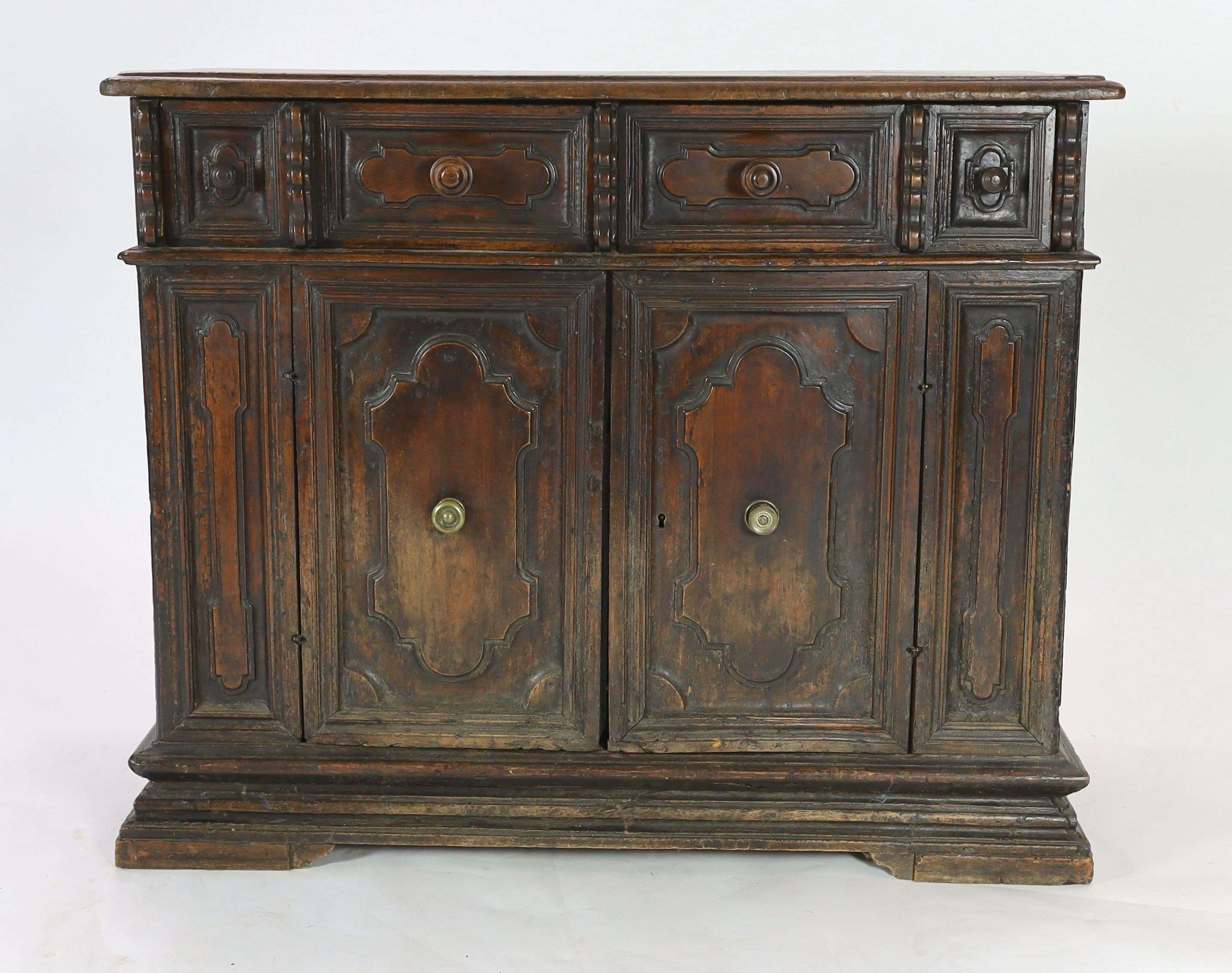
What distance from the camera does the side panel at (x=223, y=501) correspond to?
3.53 metres

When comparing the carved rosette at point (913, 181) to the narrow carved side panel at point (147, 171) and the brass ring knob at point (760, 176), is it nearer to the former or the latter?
the brass ring knob at point (760, 176)

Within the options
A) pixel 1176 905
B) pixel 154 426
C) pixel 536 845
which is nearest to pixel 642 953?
pixel 536 845

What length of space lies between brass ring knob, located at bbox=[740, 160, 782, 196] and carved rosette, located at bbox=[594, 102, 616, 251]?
261mm

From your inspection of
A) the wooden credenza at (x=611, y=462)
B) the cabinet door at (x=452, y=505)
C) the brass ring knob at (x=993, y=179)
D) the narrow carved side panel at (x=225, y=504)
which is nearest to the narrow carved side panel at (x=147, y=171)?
the wooden credenza at (x=611, y=462)

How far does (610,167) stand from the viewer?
3.42 m

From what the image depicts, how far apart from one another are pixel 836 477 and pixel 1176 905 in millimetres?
1102

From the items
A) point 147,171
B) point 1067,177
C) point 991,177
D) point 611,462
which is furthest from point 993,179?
point 147,171

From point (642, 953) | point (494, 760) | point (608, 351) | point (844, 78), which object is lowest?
point (642, 953)

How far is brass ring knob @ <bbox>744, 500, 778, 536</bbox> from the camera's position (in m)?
3.57

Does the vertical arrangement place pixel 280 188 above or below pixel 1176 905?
above

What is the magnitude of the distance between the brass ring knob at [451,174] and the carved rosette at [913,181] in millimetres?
856

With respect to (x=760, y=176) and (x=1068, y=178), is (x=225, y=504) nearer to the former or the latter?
(x=760, y=176)

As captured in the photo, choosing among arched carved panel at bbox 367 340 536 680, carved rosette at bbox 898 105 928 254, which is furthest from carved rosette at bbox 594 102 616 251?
carved rosette at bbox 898 105 928 254

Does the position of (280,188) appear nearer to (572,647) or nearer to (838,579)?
(572,647)
